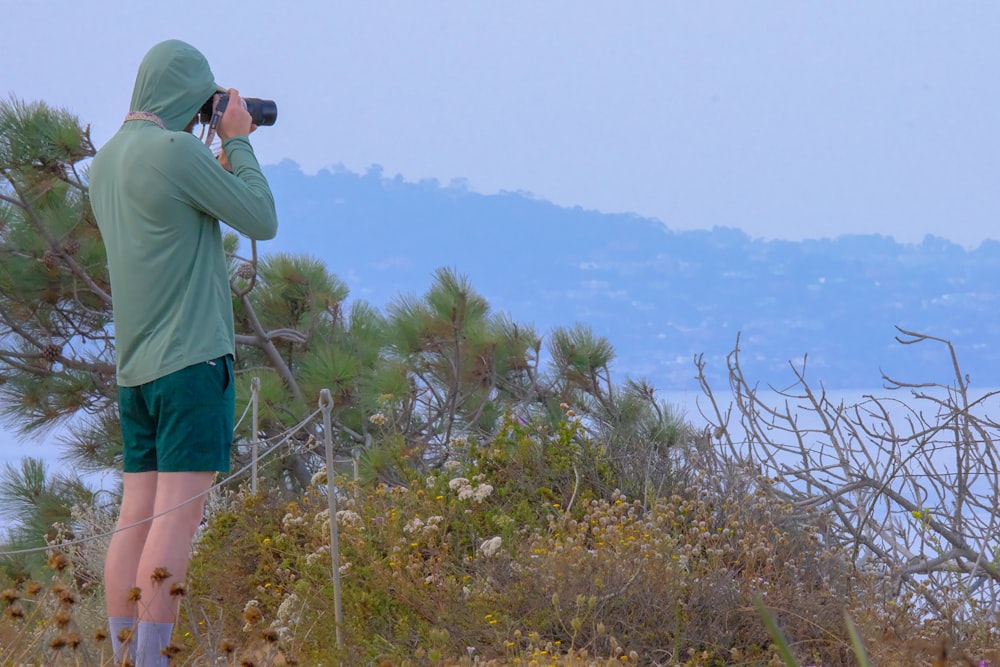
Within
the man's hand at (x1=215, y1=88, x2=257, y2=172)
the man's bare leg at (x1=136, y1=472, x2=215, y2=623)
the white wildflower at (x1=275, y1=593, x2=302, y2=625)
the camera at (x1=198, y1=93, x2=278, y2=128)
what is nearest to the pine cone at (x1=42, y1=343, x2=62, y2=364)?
the white wildflower at (x1=275, y1=593, x2=302, y2=625)

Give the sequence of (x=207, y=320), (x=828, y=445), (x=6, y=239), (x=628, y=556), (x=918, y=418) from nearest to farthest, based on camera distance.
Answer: (x=207, y=320)
(x=628, y=556)
(x=918, y=418)
(x=828, y=445)
(x=6, y=239)

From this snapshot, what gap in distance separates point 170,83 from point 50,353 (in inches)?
159

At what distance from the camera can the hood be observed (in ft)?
7.40

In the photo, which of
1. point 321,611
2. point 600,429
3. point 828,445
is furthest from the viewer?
point 600,429

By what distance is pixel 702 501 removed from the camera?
3318mm

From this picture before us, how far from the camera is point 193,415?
2086 millimetres

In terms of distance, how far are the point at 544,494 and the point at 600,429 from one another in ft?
2.20

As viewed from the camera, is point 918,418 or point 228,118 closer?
point 228,118

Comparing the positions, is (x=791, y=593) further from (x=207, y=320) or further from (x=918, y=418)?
(x=207, y=320)

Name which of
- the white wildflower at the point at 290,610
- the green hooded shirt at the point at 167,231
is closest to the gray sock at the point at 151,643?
the green hooded shirt at the point at 167,231

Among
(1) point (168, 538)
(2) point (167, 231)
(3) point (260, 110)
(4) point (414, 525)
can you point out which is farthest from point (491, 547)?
(3) point (260, 110)

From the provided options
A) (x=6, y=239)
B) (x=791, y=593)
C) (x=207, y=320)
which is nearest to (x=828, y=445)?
(x=791, y=593)

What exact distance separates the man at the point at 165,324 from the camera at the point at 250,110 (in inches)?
4.1

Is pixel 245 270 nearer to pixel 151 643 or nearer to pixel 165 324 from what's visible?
pixel 165 324
